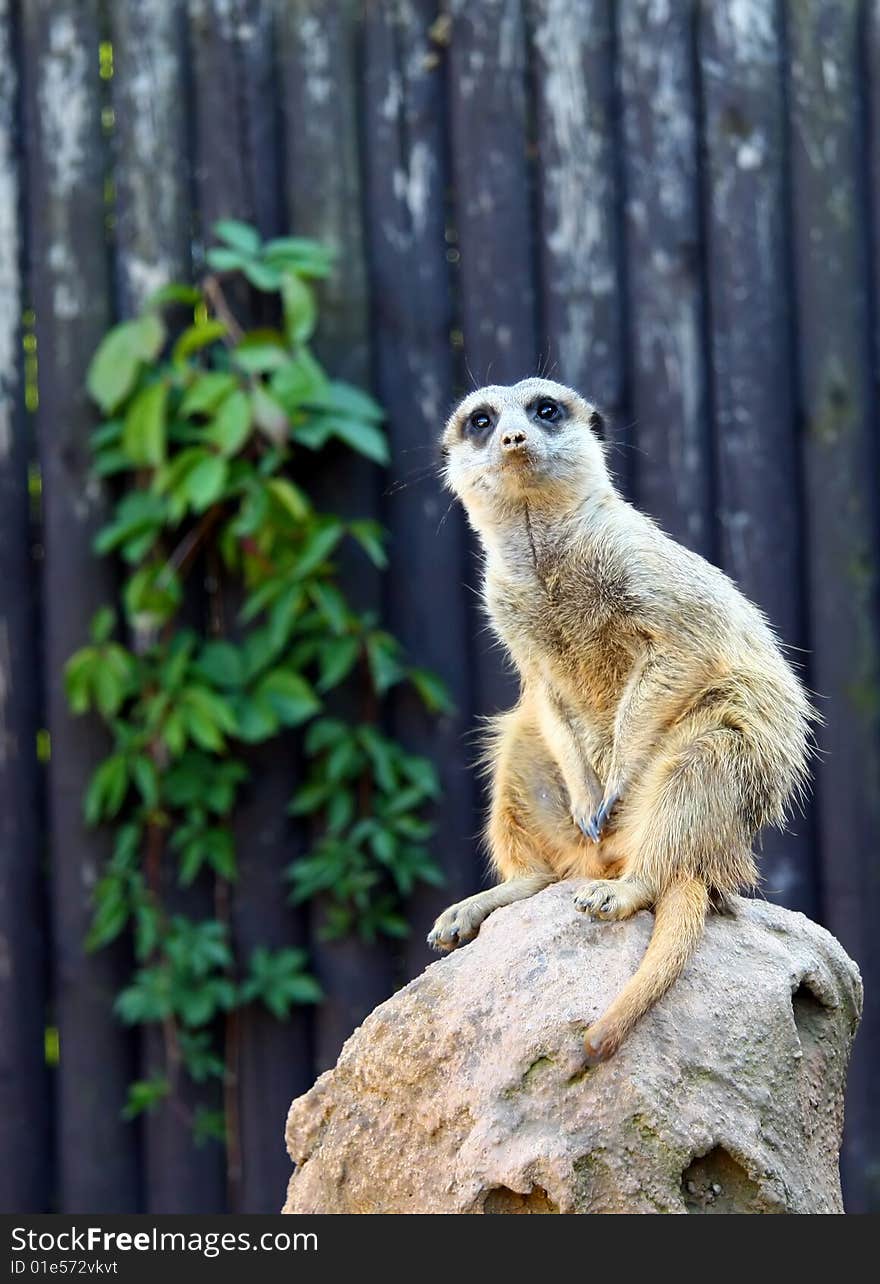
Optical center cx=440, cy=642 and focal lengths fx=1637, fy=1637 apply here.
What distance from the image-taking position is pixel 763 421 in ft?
15.3

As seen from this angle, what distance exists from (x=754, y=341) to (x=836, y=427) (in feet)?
1.12

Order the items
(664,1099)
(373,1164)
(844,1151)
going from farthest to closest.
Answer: (844,1151), (373,1164), (664,1099)

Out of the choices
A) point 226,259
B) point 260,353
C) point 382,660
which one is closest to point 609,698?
point 382,660

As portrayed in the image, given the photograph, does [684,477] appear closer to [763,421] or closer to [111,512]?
[763,421]

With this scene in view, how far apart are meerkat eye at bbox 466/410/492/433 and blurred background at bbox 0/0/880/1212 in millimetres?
1279

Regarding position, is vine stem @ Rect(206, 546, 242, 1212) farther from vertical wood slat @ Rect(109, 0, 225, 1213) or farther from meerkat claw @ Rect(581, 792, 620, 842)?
meerkat claw @ Rect(581, 792, 620, 842)

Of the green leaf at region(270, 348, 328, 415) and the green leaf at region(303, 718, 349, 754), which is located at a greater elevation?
the green leaf at region(270, 348, 328, 415)

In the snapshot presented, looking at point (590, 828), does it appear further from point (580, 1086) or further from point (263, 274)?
point (263, 274)

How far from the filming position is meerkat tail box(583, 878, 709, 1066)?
8.39 feet

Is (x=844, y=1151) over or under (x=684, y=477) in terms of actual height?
under

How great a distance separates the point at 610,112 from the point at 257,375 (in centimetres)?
127

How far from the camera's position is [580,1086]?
2557 millimetres

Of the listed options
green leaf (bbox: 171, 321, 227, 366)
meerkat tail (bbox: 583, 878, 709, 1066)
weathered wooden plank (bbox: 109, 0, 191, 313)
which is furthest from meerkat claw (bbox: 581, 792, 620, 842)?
weathered wooden plank (bbox: 109, 0, 191, 313)

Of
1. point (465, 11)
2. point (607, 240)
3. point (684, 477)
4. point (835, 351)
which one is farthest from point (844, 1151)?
point (465, 11)
